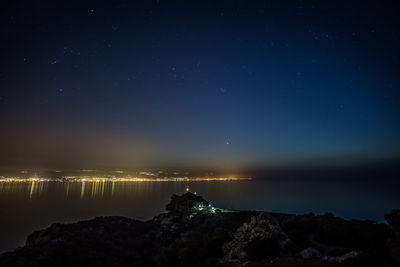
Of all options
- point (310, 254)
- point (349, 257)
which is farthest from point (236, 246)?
point (349, 257)

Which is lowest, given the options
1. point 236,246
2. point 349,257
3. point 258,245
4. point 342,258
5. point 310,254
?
point 236,246

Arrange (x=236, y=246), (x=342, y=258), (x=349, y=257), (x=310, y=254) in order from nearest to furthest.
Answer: (x=349, y=257), (x=342, y=258), (x=310, y=254), (x=236, y=246)

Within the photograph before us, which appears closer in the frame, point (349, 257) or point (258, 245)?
point (349, 257)

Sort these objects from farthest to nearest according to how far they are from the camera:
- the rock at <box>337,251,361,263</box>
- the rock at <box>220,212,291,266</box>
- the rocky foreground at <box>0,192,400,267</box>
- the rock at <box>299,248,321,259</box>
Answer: the rock at <box>220,212,291,266</box>, the rock at <box>299,248,321,259</box>, the rocky foreground at <box>0,192,400,267</box>, the rock at <box>337,251,361,263</box>

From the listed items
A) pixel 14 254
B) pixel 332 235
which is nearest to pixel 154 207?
pixel 14 254

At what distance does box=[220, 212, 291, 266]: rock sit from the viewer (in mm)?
13547

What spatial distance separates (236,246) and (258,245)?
2.64 meters

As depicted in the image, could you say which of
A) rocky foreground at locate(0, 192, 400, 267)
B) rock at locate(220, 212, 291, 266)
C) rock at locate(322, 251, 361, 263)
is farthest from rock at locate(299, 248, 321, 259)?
rock at locate(220, 212, 291, 266)

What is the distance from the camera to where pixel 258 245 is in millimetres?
13953

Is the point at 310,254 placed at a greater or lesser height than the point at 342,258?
lesser

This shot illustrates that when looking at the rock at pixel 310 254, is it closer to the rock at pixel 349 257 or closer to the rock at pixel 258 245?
the rock at pixel 349 257

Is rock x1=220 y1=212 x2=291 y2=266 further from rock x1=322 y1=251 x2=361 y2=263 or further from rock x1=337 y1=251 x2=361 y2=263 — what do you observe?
rock x1=337 y1=251 x2=361 y2=263

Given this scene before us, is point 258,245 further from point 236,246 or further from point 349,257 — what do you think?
point 349,257

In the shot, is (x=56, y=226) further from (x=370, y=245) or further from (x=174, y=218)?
(x=370, y=245)
